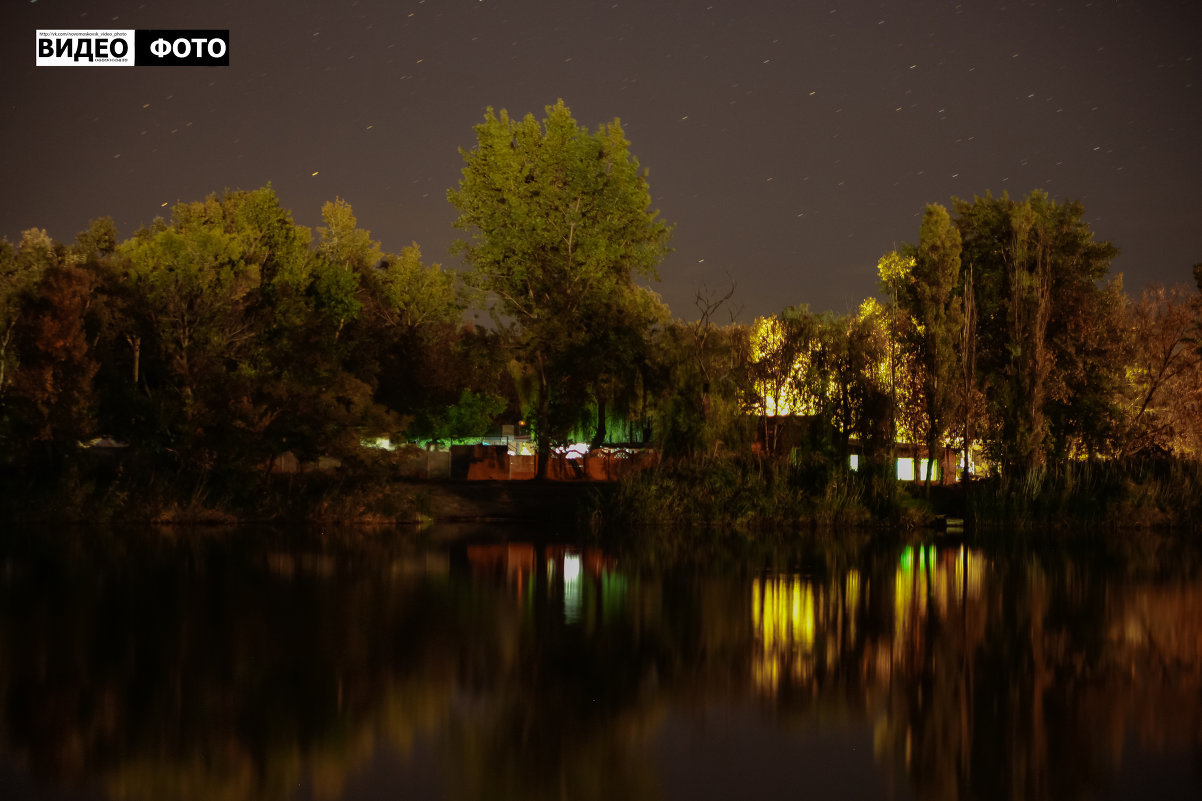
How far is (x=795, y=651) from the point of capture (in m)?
11.9

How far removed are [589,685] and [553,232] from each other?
35.0 meters

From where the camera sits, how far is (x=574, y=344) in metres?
43.1

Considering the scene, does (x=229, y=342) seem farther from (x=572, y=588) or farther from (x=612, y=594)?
(x=612, y=594)

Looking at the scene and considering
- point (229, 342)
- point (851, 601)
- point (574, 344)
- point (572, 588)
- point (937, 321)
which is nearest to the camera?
point (851, 601)

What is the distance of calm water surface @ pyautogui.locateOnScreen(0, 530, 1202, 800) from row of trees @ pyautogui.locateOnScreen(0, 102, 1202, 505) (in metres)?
13.9

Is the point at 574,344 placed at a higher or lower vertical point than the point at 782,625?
higher

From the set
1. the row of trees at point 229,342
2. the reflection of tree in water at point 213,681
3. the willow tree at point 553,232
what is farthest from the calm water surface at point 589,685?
the willow tree at point 553,232

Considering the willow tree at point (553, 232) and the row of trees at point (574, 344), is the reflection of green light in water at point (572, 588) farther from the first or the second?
the willow tree at point (553, 232)

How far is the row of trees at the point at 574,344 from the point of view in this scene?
31359mm

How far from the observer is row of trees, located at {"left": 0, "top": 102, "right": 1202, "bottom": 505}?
3136 centimetres

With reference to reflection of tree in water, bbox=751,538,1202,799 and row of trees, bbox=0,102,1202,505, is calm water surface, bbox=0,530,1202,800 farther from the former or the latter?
row of trees, bbox=0,102,1202,505

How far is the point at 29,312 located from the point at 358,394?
8802mm

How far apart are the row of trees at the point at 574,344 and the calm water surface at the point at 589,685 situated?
1389 cm

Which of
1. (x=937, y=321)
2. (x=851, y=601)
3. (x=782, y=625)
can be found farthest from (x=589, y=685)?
(x=937, y=321)
